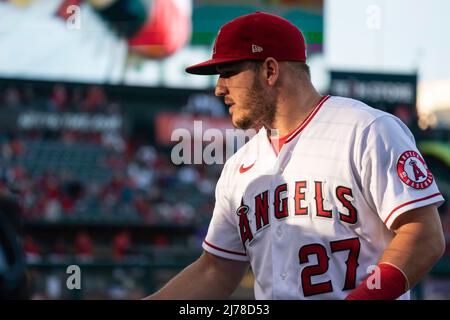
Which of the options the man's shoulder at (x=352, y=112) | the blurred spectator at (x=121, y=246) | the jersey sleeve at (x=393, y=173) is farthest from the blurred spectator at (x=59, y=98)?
the jersey sleeve at (x=393, y=173)

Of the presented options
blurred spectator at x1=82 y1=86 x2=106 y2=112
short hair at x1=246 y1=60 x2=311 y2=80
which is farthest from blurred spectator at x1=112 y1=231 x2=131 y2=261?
short hair at x1=246 y1=60 x2=311 y2=80

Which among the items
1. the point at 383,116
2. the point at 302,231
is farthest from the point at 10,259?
the point at 383,116

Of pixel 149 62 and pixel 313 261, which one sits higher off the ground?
pixel 313 261

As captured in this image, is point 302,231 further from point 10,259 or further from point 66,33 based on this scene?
point 66,33

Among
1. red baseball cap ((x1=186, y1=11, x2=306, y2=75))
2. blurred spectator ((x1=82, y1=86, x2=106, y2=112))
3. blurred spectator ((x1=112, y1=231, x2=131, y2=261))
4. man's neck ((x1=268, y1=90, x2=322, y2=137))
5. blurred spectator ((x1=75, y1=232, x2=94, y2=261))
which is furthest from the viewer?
blurred spectator ((x1=82, y1=86, x2=106, y2=112))

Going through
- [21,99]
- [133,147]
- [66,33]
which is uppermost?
[66,33]

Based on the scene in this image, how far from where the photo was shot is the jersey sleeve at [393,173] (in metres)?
2.29

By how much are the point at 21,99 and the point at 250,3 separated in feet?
26.1

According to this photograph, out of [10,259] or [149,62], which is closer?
[10,259]

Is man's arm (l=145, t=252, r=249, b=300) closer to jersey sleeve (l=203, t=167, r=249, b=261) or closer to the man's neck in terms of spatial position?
jersey sleeve (l=203, t=167, r=249, b=261)

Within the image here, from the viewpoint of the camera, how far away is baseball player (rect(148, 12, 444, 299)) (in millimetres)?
2283

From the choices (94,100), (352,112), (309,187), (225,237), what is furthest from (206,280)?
(94,100)
